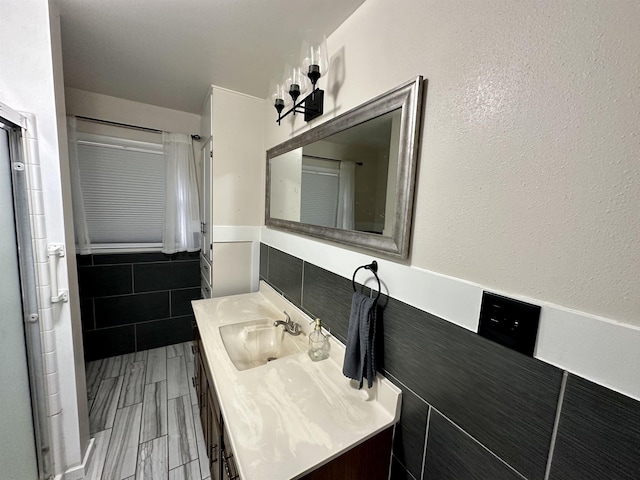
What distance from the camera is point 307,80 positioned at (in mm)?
1217

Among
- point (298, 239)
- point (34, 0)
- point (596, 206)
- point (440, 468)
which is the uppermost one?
point (34, 0)

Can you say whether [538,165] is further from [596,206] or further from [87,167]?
[87,167]

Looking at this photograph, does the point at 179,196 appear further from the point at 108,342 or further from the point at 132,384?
the point at 132,384

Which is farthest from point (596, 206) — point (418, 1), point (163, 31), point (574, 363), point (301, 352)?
point (163, 31)

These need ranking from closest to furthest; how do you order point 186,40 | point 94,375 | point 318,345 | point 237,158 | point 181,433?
point 318,345
point 186,40
point 181,433
point 237,158
point 94,375

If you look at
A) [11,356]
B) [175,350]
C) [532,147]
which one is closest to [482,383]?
[532,147]

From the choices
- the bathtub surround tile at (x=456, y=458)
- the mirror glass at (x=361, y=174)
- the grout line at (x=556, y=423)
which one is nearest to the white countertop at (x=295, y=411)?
the bathtub surround tile at (x=456, y=458)

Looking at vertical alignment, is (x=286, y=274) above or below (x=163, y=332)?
above

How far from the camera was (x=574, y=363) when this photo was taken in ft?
1.62

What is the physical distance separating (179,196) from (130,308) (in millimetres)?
1096

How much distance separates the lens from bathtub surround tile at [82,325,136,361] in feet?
7.18

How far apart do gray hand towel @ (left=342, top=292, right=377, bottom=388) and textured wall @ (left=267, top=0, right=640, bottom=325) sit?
0.24m

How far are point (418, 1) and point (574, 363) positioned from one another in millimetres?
1020

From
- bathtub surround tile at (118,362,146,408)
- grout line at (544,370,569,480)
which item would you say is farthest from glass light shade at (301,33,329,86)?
bathtub surround tile at (118,362,146,408)
